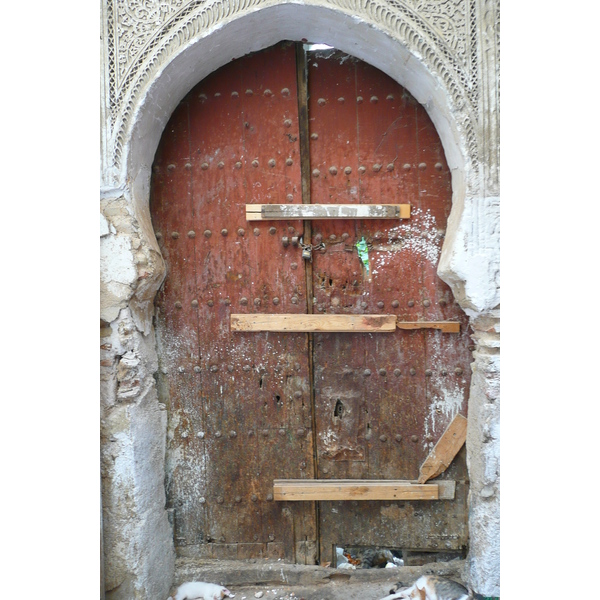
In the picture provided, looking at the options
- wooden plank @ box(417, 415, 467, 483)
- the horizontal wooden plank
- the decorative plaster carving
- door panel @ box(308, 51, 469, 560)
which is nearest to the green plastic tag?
door panel @ box(308, 51, 469, 560)

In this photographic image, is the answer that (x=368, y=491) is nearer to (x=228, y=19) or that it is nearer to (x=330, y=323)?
(x=330, y=323)

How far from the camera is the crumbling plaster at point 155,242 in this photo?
68.1 inches

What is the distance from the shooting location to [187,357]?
208 centimetres

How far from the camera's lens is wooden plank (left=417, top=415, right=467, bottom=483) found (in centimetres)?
202

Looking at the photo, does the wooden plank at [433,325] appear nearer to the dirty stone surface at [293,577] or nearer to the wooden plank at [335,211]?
the wooden plank at [335,211]

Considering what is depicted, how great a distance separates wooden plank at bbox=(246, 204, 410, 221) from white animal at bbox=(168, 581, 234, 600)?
1673 millimetres

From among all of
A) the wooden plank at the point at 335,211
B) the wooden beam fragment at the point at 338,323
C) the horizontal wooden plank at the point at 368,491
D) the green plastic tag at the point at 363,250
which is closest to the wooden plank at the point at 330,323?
the wooden beam fragment at the point at 338,323

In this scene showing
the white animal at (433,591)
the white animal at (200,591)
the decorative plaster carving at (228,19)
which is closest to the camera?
the decorative plaster carving at (228,19)

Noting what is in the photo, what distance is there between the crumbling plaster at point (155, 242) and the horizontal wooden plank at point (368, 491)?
16 centimetres

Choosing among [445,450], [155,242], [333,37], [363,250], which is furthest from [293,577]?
[333,37]

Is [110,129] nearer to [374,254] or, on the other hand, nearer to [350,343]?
[374,254]

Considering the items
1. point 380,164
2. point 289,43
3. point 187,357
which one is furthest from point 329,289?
point 289,43

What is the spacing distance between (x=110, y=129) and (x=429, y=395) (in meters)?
1.77

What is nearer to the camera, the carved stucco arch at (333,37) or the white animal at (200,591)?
the carved stucco arch at (333,37)
